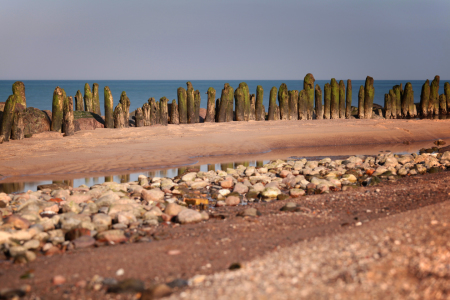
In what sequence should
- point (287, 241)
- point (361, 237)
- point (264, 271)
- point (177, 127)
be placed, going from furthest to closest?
point (177, 127), point (287, 241), point (361, 237), point (264, 271)

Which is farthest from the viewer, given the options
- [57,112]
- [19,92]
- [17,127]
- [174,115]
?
[174,115]

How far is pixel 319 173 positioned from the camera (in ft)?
29.5

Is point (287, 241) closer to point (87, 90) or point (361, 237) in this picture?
point (361, 237)

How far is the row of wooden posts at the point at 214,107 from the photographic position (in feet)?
44.2

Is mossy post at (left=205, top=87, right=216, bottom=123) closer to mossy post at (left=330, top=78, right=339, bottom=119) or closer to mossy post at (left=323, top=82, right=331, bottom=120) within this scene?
mossy post at (left=323, top=82, right=331, bottom=120)

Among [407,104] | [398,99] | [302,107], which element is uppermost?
[398,99]

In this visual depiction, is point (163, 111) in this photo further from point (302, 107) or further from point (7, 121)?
point (302, 107)

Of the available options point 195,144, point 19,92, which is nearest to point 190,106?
point 195,144

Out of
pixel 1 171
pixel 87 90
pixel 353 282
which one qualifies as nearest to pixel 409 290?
pixel 353 282

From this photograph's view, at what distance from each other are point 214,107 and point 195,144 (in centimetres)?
541

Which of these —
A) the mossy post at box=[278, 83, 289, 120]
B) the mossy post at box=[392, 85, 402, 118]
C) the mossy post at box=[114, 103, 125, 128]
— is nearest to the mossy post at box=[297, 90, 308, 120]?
the mossy post at box=[278, 83, 289, 120]

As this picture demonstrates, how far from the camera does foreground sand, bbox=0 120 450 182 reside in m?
9.82

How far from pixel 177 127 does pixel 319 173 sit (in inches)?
293

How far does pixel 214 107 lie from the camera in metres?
17.6
